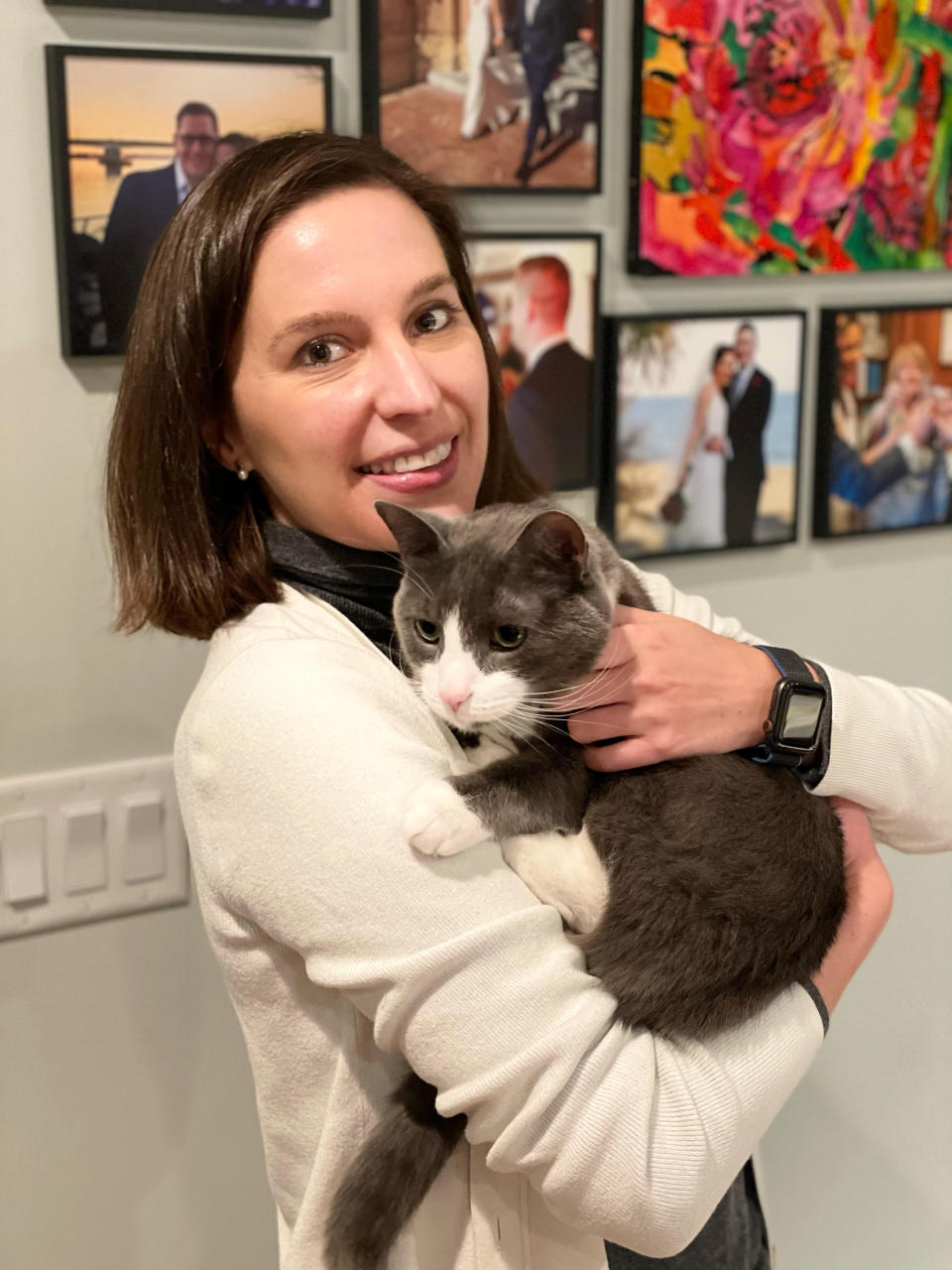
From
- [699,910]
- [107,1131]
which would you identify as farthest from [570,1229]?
[107,1131]

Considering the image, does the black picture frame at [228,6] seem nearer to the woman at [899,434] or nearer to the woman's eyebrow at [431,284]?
the woman's eyebrow at [431,284]

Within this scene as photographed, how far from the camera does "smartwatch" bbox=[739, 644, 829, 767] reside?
1112 mm

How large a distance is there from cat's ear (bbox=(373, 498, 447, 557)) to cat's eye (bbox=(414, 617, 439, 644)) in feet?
0.20

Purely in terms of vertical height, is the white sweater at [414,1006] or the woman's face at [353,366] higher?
the woman's face at [353,366]

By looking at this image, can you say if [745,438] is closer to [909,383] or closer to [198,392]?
[909,383]

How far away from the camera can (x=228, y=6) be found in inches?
54.2

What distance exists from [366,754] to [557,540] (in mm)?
248

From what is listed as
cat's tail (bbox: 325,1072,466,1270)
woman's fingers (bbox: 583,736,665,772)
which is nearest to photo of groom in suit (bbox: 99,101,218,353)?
woman's fingers (bbox: 583,736,665,772)

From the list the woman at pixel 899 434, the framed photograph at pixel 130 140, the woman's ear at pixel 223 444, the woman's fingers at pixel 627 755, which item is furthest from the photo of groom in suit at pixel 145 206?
A: the woman at pixel 899 434

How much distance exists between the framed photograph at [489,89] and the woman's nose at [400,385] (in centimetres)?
56

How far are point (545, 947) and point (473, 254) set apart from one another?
101 centimetres

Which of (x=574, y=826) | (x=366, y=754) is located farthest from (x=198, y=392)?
(x=574, y=826)

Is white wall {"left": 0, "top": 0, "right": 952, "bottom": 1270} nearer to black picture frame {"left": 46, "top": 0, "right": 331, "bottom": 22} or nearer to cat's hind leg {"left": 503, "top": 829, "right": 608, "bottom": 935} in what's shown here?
black picture frame {"left": 46, "top": 0, "right": 331, "bottom": 22}

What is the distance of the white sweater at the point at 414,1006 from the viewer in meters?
0.86
